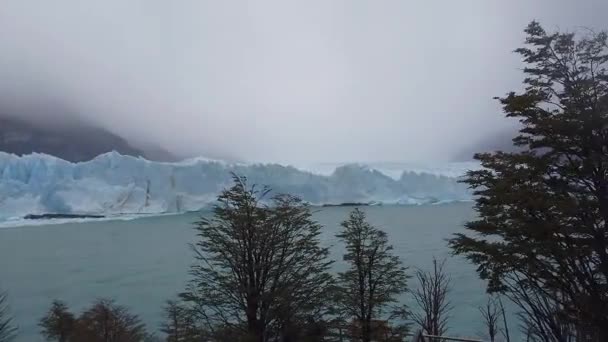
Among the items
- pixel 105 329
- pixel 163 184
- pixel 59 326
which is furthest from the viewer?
pixel 163 184

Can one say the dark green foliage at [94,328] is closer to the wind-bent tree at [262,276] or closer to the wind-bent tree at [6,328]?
the wind-bent tree at [6,328]

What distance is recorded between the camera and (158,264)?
46938mm

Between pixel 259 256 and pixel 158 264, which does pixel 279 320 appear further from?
pixel 158 264

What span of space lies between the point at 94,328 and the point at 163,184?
73849mm

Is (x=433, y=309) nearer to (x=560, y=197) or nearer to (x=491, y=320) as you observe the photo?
(x=491, y=320)

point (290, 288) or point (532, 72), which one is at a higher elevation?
point (532, 72)

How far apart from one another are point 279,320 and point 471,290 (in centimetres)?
2257

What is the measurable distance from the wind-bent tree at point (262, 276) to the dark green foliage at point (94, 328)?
10.1m

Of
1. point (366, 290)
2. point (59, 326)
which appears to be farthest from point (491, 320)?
point (59, 326)

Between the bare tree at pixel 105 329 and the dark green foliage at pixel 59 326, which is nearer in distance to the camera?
the bare tree at pixel 105 329

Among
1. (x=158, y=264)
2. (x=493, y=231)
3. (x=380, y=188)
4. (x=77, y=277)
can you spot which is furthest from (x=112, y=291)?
(x=380, y=188)

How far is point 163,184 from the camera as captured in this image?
9225cm

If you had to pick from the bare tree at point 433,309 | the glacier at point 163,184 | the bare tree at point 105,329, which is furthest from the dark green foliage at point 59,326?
the glacier at point 163,184

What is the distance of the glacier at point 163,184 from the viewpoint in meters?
87.5
